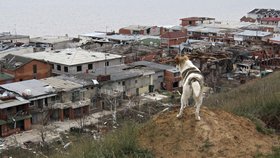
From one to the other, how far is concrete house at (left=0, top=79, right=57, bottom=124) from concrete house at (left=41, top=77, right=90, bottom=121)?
7.8 inches

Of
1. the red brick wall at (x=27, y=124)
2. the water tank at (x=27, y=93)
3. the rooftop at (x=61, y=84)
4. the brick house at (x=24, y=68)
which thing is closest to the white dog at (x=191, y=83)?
the red brick wall at (x=27, y=124)

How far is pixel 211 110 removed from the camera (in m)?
5.56

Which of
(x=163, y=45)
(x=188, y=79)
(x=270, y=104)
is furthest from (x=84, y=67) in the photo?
(x=188, y=79)

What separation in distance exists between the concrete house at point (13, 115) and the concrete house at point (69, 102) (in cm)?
109

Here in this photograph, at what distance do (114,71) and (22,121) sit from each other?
5750mm

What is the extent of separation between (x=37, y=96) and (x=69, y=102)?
45.5 inches

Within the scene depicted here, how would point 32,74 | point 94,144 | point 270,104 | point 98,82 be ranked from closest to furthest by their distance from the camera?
point 94,144 < point 270,104 < point 98,82 < point 32,74

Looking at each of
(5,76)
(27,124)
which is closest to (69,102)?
(27,124)

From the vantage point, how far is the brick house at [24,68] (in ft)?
56.7

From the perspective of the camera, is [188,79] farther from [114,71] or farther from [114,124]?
[114,71]

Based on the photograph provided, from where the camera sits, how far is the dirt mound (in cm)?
476

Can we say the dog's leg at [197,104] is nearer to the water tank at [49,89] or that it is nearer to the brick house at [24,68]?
the water tank at [49,89]

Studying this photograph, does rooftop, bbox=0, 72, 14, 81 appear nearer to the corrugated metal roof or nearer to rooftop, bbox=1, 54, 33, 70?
rooftop, bbox=1, 54, 33, 70

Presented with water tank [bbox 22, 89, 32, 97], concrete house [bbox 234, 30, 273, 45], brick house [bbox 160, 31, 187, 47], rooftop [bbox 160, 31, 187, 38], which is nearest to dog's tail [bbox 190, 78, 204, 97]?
water tank [bbox 22, 89, 32, 97]
